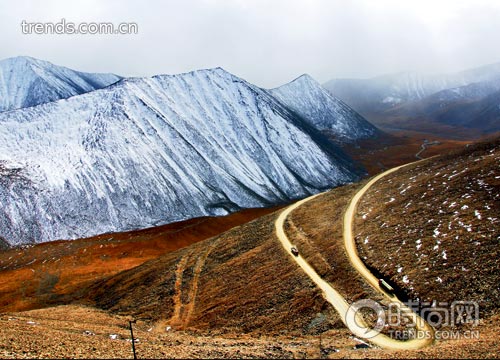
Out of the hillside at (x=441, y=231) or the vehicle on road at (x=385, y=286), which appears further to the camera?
the vehicle on road at (x=385, y=286)

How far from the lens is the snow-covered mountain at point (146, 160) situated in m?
83.1

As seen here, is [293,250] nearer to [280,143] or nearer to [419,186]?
[419,186]

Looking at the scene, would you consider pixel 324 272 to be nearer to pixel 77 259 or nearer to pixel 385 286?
pixel 385 286

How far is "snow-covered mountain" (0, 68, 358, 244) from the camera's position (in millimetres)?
83062

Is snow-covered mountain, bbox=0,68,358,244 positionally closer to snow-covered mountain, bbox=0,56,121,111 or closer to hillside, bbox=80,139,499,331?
hillside, bbox=80,139,499,331

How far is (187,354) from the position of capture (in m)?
21.8

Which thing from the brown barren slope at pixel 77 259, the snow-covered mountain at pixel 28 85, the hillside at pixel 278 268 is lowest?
the brown barren slope at pixel 77 259

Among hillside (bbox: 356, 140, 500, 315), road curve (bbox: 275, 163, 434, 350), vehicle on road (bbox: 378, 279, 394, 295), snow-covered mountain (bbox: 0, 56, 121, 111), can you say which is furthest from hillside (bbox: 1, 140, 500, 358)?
snow-covered mountain (bbox: 0, 56, 121, 111)

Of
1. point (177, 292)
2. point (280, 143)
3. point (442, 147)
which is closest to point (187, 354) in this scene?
point (177, 292)

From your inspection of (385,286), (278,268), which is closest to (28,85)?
(278,268)

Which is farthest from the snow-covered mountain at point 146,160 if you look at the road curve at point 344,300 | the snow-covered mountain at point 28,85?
the snow-covered mountain at point 28,85

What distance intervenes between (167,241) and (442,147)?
14329 centimetres

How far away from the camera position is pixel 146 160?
322 ft

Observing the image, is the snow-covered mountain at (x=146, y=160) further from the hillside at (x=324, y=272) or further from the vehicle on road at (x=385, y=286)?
the vehicle on road at (x=385, y=286)
